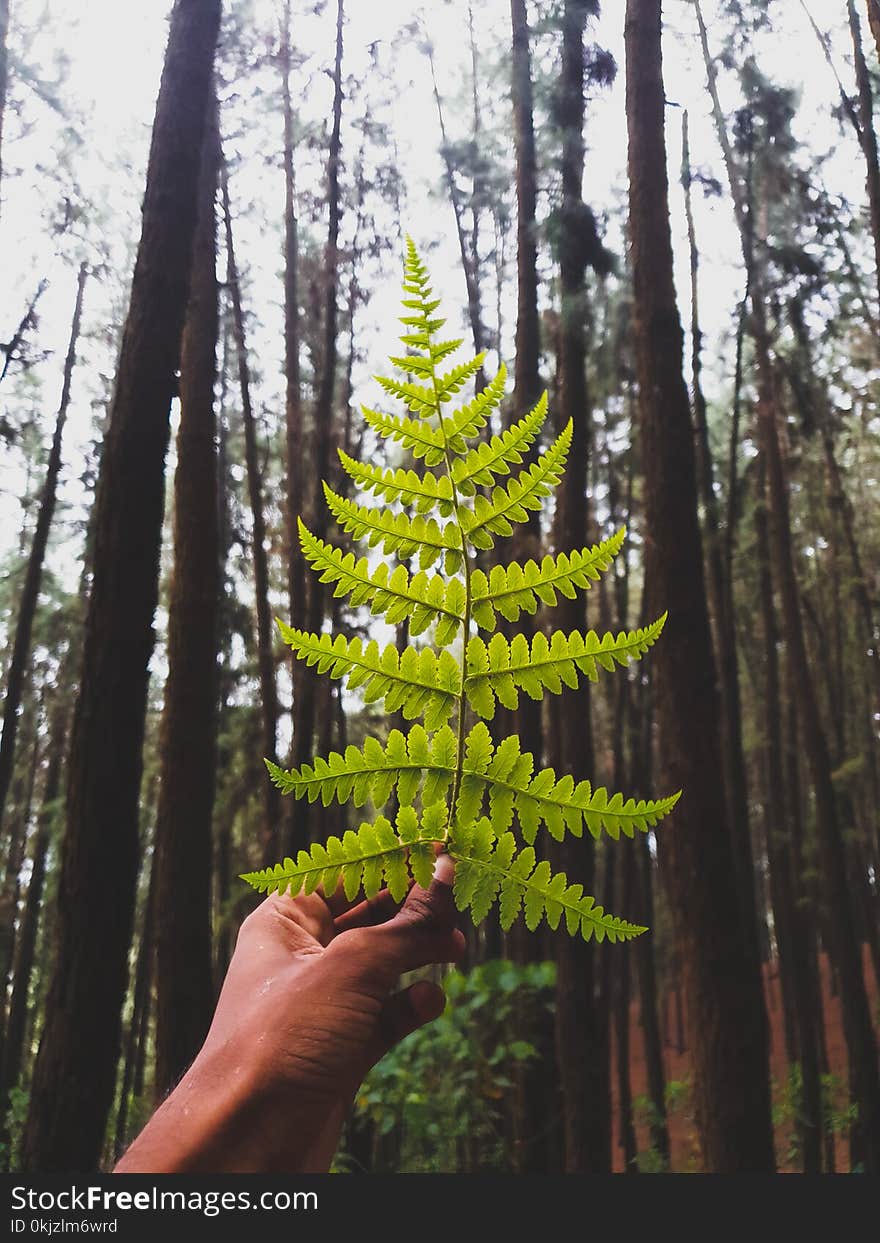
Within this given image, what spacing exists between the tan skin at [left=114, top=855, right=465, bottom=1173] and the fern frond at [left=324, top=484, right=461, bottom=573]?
0.33 m

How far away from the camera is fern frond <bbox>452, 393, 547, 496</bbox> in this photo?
2.82 feet

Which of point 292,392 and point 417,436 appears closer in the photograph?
point 417,436

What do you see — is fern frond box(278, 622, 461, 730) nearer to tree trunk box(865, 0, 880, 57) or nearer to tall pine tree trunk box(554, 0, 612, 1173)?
tall pine tree trunk box(554, 0, 612, 1173)

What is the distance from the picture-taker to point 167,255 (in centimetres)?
412

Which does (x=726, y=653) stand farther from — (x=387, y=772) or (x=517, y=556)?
(x=387, y=772)

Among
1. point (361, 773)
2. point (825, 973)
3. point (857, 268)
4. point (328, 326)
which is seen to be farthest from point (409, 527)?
point (825, 973)

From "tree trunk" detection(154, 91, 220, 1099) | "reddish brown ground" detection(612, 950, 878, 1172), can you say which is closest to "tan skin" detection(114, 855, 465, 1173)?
"tree trunk" detection(154, 91, 220, 1099)

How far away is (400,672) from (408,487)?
19 cm

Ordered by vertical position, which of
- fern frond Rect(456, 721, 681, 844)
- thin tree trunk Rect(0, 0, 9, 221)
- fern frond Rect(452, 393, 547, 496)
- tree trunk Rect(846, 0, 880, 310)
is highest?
thin tree trunk Rect(0, 0, 9, 221)

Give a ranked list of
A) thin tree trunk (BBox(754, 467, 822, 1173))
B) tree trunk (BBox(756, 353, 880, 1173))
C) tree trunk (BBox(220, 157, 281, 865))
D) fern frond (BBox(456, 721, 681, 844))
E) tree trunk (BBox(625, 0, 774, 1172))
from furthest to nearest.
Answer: thin tree trunk (BBox(754, 467, 822, 1173)) → tree trunk (BBox(756, 353, 880, 1173)) → tree trunk (BBox(220, 157, 281, 865)) → tree trunk (BBox(625, 0, 774, 1172)) → fern frond (BBox(456, 721, 681, 844))

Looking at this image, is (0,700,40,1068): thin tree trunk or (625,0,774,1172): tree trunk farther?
(0,700,40,1068): thin tree trunk

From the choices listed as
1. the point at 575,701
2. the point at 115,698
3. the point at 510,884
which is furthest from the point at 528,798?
the point at 575,701

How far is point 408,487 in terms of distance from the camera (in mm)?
872

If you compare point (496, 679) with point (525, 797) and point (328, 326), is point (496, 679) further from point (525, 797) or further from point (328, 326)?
point (328, 326)
